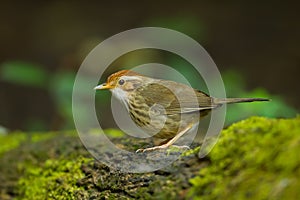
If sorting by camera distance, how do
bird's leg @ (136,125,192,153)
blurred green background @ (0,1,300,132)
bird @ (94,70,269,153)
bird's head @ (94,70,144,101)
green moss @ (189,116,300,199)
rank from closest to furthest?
1. green moss @ (189,116,300,199)
2. bird's leg @ (136,125,192,153)
3. bird @ (94,70,269,153)
4. bird's head @ (94,70,144,101)
5. blurred green background @ (0,1,300,132)

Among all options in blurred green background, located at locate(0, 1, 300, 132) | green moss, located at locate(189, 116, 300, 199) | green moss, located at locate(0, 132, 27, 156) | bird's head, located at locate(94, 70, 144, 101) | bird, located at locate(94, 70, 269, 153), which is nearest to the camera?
green moss, located at locate(189, 116, 300, 199)

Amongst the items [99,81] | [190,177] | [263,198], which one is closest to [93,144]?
[190,177]

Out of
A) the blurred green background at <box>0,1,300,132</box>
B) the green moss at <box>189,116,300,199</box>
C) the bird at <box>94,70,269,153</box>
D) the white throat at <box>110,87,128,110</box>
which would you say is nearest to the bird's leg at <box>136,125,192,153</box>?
the bird at <box>94,70,269,153</box>

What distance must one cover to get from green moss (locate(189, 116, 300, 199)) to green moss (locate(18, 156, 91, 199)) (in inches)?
40.9

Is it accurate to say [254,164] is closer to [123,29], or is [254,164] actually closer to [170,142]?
[170,142]

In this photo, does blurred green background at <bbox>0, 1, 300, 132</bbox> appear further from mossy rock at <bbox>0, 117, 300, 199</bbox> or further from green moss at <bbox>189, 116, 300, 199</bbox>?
green moss at <bbox>189, 116, 300, 199</bbox>

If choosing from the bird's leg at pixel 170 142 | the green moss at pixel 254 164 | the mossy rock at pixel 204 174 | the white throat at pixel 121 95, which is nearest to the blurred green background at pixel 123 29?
the mossy rock at pixel 204 174

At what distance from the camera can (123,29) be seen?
8398 millimetres

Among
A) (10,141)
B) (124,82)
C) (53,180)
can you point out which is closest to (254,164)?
(124,82)

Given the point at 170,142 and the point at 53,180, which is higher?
the point at 170,142

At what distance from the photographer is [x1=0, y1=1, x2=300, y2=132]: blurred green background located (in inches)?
277

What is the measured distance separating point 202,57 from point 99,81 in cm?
172

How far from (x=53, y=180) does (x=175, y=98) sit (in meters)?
1.00

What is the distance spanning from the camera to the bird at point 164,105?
3080 millimetres
